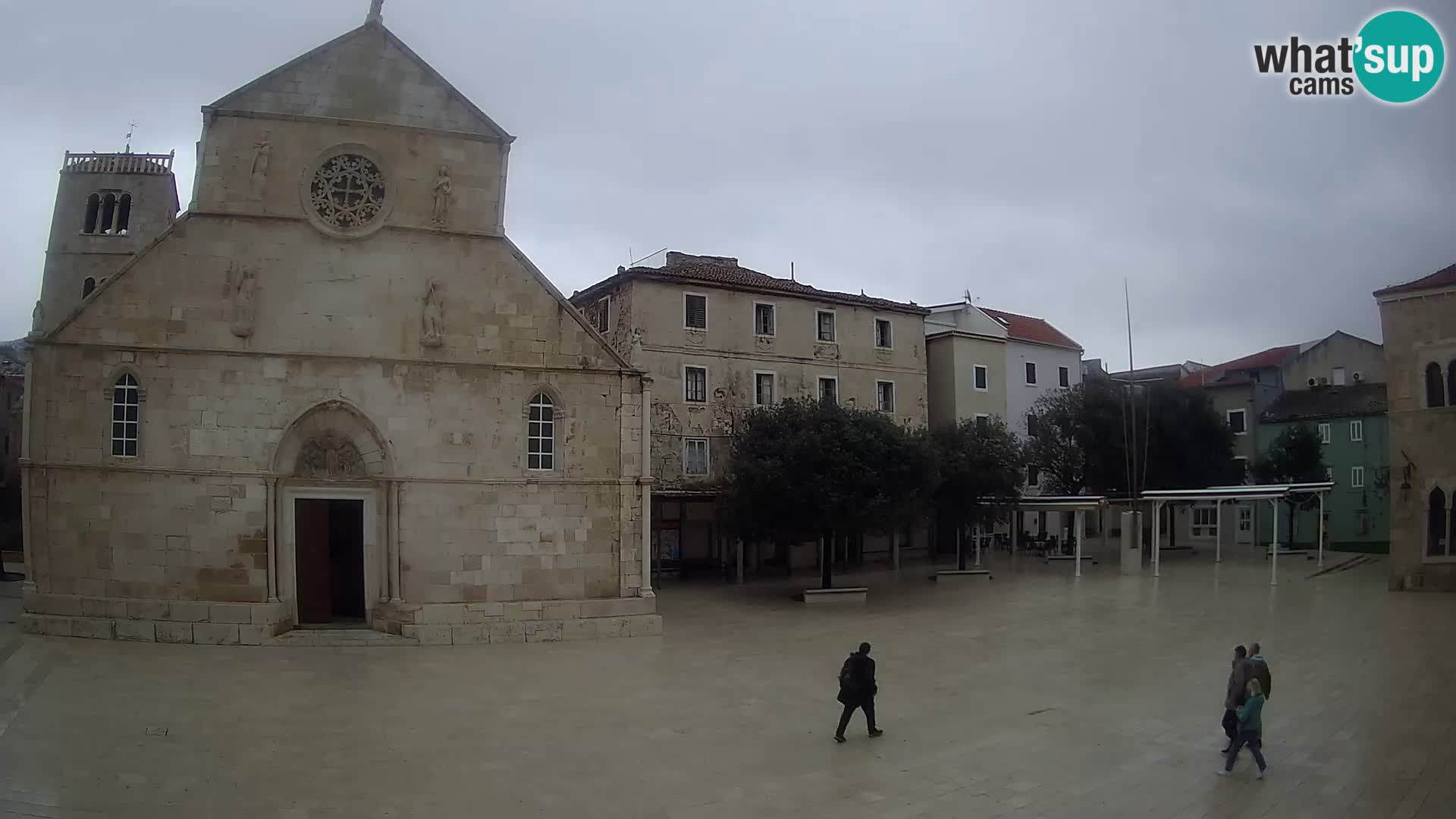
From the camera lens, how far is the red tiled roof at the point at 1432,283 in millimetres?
25344

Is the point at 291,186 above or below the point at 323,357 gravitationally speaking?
above

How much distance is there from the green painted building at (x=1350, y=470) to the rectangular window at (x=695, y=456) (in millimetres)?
29779

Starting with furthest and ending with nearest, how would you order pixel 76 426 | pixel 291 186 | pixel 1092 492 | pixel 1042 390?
1. pixel 1042 390
2. pixel 1092 492
3. pixel 291 186
4. pixel 76 426

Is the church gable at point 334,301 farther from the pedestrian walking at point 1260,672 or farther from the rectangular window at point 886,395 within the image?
the rectangular window at point 886,395

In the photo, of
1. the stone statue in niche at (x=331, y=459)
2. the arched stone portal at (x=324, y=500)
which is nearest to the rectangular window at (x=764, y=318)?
the arched stone portal at (x=324, y=500)

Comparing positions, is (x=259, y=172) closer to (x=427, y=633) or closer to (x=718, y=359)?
(x=427, y=633)

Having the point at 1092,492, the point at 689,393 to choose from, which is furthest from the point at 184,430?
the point at 1092,492

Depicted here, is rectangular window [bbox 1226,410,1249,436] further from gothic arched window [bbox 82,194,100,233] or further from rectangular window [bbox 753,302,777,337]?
gothic arched window [bbox 82,194,100,233]

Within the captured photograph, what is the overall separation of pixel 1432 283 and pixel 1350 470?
22.9m

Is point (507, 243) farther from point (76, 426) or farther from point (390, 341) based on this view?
point (76, 426)

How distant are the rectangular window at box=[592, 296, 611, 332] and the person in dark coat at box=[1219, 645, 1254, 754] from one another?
2561 centimetres

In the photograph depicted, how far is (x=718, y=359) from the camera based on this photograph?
3375 cm

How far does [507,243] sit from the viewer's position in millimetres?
20906

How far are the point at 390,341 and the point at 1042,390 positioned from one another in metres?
34.9
